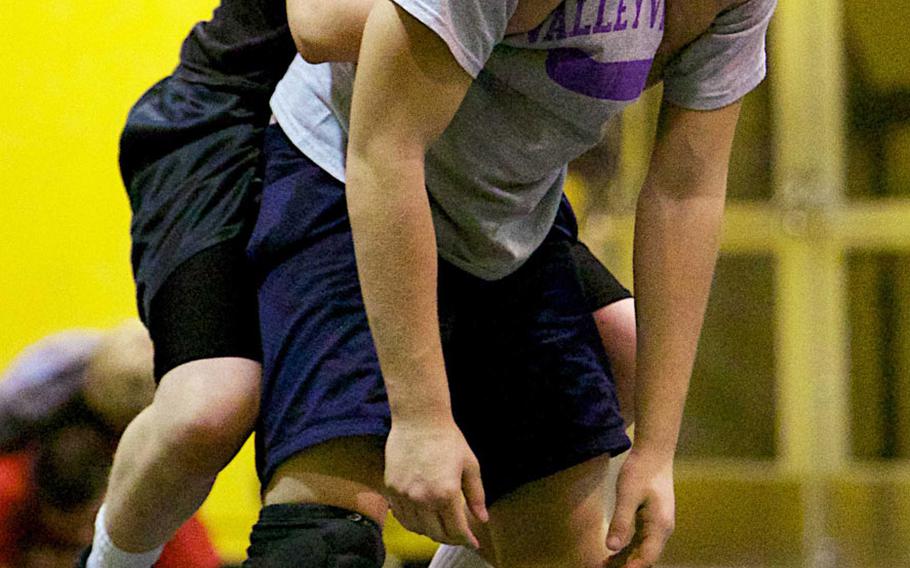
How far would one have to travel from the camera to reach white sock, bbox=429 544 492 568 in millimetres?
1247

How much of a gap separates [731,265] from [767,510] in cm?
61

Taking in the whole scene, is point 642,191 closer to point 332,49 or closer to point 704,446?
point 332,49

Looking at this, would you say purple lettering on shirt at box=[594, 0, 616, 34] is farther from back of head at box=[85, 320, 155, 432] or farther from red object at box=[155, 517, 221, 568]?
red object at box=[155, 517, 221, 568]

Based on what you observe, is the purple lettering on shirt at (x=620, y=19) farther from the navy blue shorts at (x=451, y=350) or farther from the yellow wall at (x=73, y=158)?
the yellow wall at (x=73, y=158)

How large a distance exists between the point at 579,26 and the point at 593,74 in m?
0.04

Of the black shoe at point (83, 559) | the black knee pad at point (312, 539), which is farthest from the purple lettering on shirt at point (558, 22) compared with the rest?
the black shoe at point (83, 559)

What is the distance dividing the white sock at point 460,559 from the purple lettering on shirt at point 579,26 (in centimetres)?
53

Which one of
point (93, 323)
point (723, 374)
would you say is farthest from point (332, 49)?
point (723, 374)

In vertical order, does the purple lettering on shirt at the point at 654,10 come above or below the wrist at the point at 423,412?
above

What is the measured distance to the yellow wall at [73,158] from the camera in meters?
2.71

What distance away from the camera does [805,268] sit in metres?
3.35

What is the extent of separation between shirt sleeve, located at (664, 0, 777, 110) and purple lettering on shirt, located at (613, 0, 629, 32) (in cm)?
10

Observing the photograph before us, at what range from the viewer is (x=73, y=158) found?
273 cm

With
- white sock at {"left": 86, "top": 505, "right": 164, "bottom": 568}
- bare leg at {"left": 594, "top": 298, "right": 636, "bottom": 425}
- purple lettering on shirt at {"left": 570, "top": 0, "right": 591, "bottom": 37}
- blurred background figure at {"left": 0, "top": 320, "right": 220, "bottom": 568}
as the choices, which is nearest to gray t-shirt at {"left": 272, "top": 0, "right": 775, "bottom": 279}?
purple lettering on shirt at {"left": 570, "top": 0, "right": 591, "bottom": 37}
